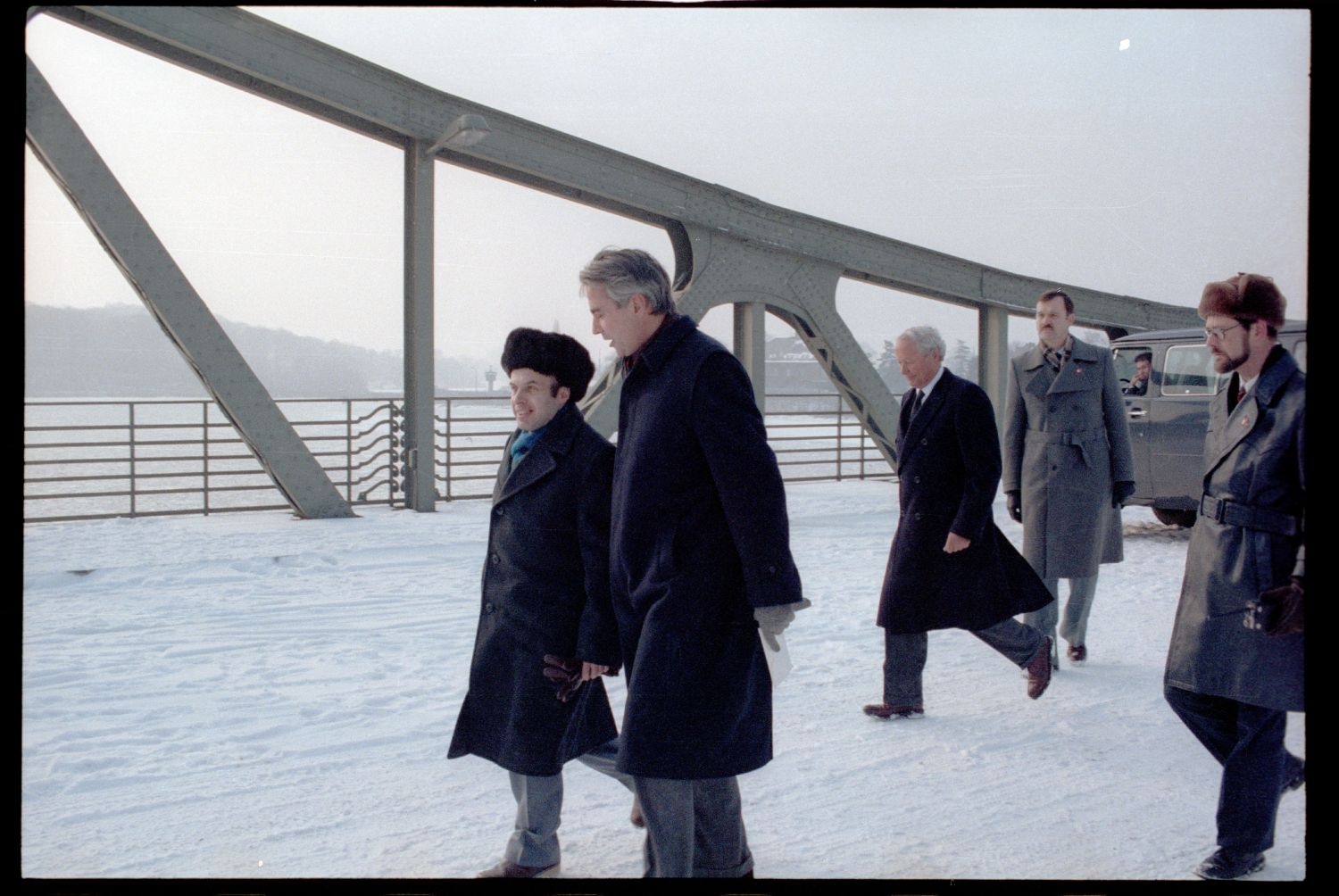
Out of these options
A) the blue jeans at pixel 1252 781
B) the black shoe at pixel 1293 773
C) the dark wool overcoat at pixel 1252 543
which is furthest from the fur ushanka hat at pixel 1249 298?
the black shoe at pixel 1293 773

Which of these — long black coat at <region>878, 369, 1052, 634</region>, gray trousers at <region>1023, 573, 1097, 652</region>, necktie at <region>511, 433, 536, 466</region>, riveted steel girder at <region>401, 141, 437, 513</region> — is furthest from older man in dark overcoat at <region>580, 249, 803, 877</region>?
riveted steel girder at <region>401, 141, 437, 513</region>

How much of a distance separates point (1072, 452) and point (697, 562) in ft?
9.60

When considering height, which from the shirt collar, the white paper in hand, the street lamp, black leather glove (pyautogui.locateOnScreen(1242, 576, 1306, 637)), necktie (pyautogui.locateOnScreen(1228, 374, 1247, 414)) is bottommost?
the white paper in hand

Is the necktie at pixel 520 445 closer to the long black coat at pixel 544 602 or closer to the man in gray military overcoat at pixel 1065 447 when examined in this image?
the long black coat at pixel 544 602

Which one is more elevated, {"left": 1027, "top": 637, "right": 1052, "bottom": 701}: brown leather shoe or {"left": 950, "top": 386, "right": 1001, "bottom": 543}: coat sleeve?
{"left": 950, "top": 386, "right": 1001, "bottom": 543}: coat sleeve

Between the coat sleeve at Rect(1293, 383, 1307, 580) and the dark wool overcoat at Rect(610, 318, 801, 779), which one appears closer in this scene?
the dark wool overcoat at Rect(610, 318, 801, 779)

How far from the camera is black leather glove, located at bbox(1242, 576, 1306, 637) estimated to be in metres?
2.58

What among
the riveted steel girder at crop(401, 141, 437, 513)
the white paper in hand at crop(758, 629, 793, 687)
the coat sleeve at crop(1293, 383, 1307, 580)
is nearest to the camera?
the white paper in hand at crop(758, 629, 793, 687)

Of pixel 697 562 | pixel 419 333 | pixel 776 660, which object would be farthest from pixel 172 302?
pixel 776 660

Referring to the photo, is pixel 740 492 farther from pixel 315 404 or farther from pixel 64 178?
pixel 315 404

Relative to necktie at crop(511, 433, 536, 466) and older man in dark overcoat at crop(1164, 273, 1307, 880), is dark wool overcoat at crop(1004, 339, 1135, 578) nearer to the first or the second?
older man in dark overcoat at crop(1164, 273, 1307, 880)

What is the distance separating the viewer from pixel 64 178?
6980 millimetres

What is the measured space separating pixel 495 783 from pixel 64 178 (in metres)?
5.84

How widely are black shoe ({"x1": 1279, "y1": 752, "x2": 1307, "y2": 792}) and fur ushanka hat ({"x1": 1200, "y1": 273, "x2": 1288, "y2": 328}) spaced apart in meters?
1.25
